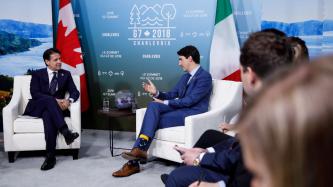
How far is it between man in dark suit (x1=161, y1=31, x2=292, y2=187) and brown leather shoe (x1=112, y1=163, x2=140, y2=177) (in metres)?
1.27

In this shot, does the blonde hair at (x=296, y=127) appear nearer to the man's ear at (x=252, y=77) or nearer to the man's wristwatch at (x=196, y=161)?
the man's ear at (x=252, y=77)

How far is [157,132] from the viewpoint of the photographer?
402 cm

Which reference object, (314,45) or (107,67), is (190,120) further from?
(107,67)

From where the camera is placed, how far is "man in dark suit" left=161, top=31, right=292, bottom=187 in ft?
5.54

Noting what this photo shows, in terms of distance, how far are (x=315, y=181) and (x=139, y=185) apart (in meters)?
3.16

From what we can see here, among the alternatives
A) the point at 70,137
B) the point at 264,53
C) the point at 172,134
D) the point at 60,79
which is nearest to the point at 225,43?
the point at 172,134

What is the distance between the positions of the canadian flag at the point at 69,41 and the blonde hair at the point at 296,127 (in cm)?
483

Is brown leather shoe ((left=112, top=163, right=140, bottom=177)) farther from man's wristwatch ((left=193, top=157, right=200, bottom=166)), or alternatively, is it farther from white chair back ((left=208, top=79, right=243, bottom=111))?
man's wristwatch ((left=193, top=157, right=200, bottom=166))

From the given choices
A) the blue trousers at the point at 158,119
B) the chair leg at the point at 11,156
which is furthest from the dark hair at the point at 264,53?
the chair leg at the point at 11,156

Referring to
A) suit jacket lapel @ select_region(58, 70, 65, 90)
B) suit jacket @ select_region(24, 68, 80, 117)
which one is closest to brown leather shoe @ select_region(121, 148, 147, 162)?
suit jacket @ select_region(24, 68, 80, 117)

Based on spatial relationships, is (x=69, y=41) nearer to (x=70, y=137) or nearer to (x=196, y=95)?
(x=70, y=137)

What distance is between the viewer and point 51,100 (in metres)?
4.20

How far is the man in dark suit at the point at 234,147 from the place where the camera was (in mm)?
1689

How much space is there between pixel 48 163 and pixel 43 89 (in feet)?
2.68
